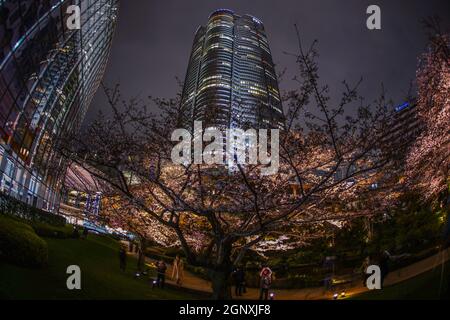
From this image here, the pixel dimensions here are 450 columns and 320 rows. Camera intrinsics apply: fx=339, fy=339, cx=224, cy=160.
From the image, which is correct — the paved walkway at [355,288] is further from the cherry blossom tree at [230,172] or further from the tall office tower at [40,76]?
the tall office tower at [40,76]

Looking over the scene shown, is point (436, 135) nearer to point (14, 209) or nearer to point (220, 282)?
point (220, 282)

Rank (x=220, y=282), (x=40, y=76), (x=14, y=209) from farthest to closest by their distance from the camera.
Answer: (x=40, y=76) < (x=14, y=209) < (x=220, y=282)

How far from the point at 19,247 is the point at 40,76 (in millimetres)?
26533

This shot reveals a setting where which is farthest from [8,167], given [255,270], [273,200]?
[273,200]

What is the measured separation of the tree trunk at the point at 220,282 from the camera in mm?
9125

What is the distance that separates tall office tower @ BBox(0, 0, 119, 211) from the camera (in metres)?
25.0

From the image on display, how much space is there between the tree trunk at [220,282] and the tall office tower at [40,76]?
13002 mm

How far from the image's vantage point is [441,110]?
17391mm

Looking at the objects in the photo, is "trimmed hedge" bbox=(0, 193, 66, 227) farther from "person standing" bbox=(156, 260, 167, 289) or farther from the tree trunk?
the tree trunk

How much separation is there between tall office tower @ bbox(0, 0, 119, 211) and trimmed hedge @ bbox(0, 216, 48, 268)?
9.00 m

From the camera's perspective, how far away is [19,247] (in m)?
9.65

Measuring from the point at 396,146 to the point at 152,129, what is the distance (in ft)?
22.2

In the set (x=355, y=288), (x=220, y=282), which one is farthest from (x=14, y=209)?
(x=355, y=288)

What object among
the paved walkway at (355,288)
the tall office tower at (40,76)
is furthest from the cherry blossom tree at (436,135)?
the tall office tower at (40,76)
